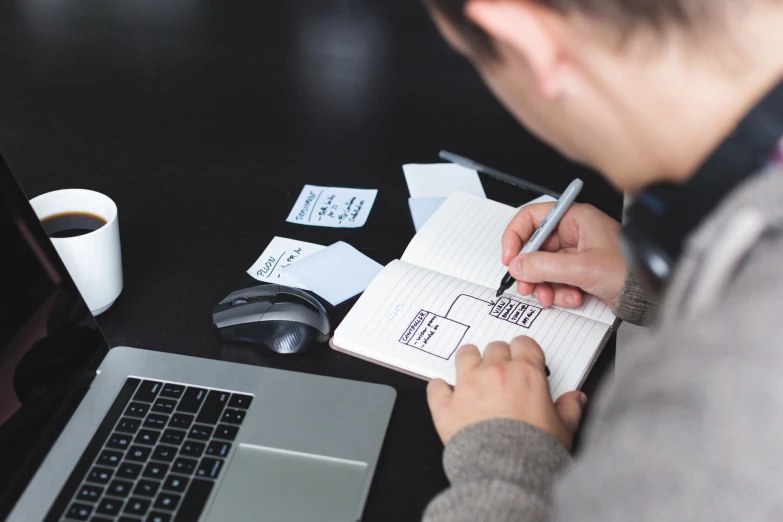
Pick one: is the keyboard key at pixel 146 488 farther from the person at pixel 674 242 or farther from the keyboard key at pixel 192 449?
the person at pixel 674 242

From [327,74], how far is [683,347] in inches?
40.4

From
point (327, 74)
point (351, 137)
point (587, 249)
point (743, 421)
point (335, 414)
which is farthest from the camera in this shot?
point (327, 74)

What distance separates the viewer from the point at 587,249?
912 millimetres

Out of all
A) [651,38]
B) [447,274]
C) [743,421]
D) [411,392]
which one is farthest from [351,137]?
[743,421]

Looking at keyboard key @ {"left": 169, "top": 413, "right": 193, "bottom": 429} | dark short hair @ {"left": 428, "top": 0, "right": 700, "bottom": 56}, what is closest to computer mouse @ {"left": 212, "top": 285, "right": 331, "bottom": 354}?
keyboard key @ {"left": 169, "top": 413, "right": 193, "bottom": 429}

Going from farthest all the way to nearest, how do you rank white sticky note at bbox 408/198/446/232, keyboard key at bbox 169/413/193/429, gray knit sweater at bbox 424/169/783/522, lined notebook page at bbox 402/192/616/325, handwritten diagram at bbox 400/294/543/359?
white sticky note at bbox 408/198/446/232, lined notebook page at bbox 402/192/616/325, handwritten diagram at bbox 400/294/543/359, keyboard key at bbox 169/413/193/429, gray knit sweater at bbox 424/169/783/522

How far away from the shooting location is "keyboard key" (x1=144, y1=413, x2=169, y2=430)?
71cm

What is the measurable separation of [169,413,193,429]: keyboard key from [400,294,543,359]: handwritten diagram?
9.3 inches

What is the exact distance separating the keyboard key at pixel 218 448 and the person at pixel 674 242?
0.20 meters

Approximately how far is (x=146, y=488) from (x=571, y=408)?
0.40 m

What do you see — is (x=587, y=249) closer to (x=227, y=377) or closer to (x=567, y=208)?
(x=567, y=208)

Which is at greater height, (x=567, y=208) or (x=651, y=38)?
(x=651, y=38)

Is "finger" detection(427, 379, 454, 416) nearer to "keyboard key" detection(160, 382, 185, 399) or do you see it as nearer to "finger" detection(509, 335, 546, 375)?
"finger" detection(509, 335, 546, 375)

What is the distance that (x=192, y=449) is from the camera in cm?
69
